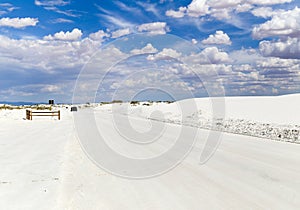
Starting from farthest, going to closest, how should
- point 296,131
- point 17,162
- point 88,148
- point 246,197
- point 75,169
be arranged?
point 296,131 < point 88,148 < point 17,162 < point 75,169 < point 246,197

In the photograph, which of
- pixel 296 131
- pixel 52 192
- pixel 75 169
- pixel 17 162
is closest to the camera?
pixel 52 192

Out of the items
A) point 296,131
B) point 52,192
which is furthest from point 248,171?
point 296,131

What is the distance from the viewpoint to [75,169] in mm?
10070

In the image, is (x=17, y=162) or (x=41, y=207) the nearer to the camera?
(x=41, y=207)

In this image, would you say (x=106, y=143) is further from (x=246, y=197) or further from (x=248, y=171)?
(x=246, y=197)

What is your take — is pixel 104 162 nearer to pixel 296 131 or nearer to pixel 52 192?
pixel 52 192

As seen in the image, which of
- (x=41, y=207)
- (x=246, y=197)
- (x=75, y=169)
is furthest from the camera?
(x=75, y=169)

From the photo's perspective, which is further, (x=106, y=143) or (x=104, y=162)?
(x=106, y=143)

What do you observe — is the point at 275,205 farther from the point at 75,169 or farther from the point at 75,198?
the point at 75,169

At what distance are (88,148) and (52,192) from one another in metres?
7.48

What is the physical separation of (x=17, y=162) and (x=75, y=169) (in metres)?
2.52

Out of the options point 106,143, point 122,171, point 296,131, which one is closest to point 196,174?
point 122,171

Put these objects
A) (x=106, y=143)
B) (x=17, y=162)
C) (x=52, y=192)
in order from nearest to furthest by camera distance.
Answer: (x=52, y=192) < (x=17, y=162) < (x=106, y=143)

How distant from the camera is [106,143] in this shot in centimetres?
1644
